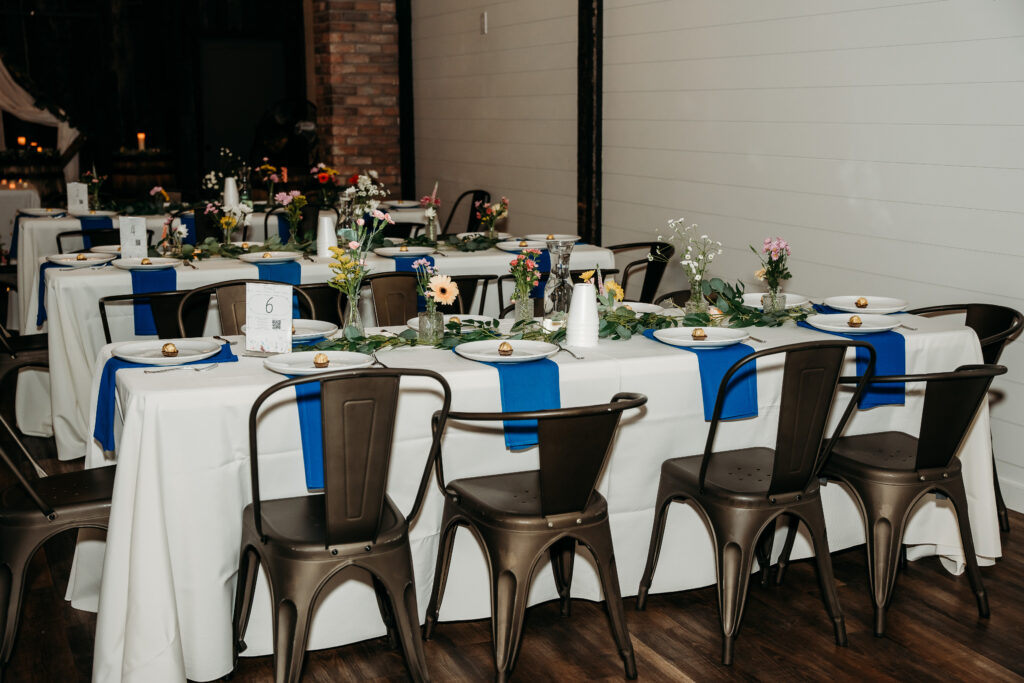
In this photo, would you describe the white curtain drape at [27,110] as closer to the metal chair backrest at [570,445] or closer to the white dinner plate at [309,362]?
the white dinner plate at [309,362]

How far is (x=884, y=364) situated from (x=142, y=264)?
311 cm

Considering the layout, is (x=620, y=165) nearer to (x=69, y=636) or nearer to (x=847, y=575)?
(x=847, y=575)

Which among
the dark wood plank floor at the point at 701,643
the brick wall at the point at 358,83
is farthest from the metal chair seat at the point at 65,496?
the brick wall at the point at 358,83

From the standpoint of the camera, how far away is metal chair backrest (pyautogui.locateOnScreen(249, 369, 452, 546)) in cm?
233

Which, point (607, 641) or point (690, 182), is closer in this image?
point (607, 641)

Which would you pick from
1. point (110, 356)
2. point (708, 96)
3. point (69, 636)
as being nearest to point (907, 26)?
A: point (708, 96)

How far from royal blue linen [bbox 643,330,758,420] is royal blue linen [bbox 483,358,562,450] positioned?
0.46 m

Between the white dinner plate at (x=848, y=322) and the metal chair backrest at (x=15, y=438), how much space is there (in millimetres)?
2389

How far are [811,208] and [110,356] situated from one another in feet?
10.6

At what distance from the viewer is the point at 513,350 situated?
301cm

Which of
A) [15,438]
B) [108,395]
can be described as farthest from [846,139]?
[15,438]

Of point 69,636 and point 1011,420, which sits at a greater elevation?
point 1011,420

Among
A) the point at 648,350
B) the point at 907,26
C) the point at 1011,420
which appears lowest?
the point at 1011,420

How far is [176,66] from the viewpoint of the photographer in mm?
11766
